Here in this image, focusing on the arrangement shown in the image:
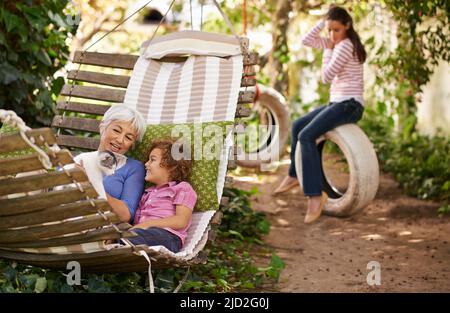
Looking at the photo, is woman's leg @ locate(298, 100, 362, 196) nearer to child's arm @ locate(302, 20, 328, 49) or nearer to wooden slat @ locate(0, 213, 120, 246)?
child's arm @ locate(302, 20, 328, 49)

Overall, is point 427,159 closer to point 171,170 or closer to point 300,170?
point 300,170

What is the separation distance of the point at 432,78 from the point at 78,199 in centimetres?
525

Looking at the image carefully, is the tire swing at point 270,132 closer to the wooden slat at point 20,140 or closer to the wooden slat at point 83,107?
the wooden slat at point 83,107

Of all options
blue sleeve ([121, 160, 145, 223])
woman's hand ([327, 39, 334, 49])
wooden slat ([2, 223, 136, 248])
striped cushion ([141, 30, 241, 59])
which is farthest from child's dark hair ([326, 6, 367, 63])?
wooden slat ([2, 223, 136, 248])

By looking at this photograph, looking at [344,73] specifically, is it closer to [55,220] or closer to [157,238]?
[157,238]

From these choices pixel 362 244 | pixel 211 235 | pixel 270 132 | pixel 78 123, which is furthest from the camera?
pixel 270 132

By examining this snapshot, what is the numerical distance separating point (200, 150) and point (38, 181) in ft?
4.25

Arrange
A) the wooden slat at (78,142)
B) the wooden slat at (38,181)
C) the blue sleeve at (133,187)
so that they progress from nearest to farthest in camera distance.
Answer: the wooden slat at (38,181) → the blue sleeve at (133,187) → the wooden slat at (78,142)

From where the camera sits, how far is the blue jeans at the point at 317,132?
5.17 metres

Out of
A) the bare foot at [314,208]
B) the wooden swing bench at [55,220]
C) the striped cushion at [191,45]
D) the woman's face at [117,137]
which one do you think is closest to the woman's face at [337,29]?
the striped cushion at [191,45]

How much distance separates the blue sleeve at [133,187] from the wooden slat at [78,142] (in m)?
0.80

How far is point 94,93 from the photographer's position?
4699mm

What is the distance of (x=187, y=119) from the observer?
14.1 feet

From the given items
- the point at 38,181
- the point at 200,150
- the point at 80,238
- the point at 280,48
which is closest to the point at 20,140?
the point at 38,181
